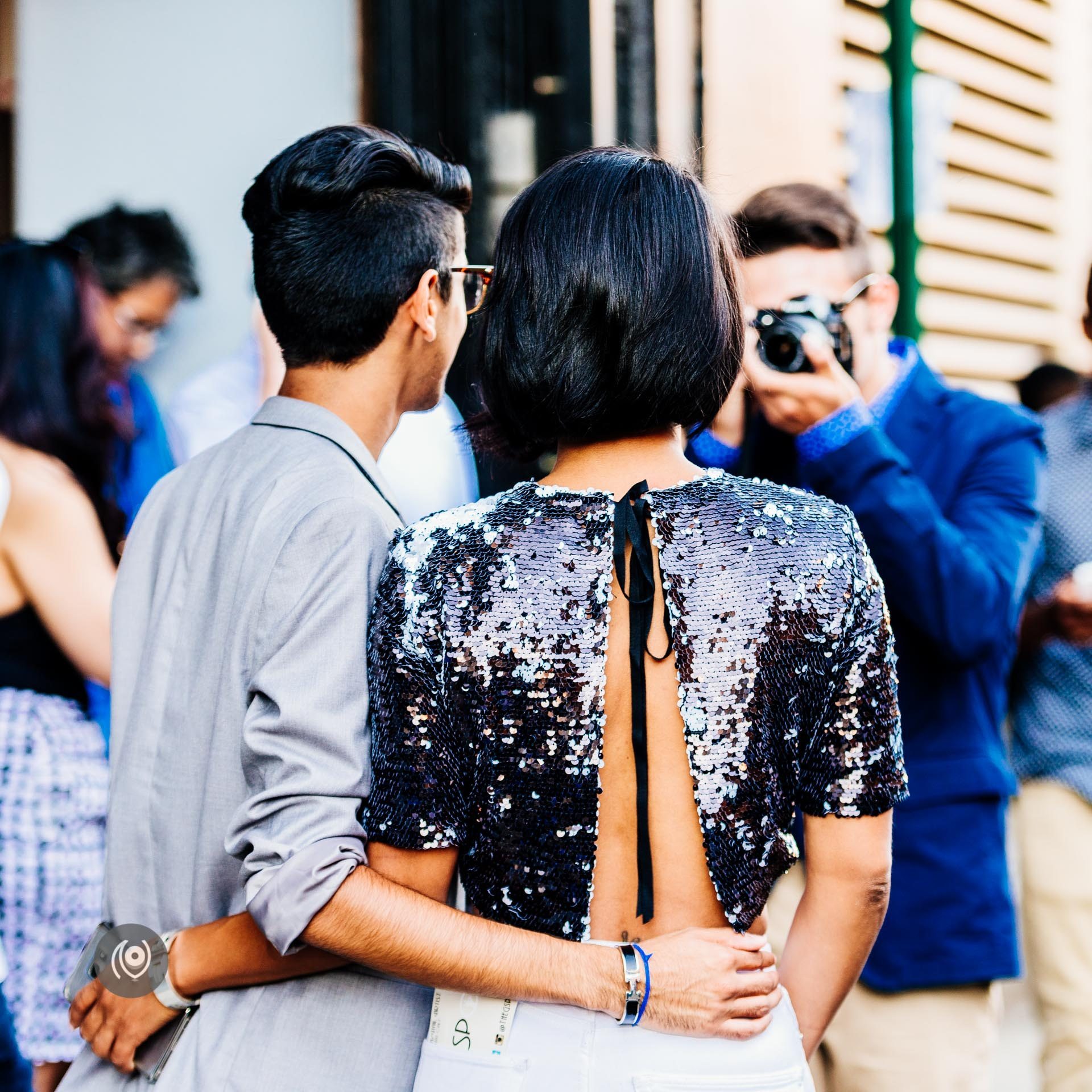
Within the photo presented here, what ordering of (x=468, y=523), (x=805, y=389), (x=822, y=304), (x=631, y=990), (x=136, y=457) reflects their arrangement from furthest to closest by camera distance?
(x=136, y=457) < (x=822, y=304) < (x=805, y=389) < (x=468, y=523) < (x=631, y=990)

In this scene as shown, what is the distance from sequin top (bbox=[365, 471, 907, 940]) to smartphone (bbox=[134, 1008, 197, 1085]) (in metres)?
0.41

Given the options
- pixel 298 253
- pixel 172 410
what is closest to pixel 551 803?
pixel 298 253

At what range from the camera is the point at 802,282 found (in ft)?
9.09

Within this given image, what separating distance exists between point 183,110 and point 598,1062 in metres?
3.75

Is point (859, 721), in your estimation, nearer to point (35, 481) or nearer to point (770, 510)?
point (770, 510)

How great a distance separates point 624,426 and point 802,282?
130 centimetres

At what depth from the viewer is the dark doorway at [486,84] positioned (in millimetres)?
3758

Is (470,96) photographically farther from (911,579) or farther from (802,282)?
(911,579)

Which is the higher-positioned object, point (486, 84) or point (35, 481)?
point (486, 84)

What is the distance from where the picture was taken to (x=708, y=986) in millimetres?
1482

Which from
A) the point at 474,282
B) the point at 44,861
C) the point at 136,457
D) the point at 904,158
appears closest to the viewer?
the point at 474,282

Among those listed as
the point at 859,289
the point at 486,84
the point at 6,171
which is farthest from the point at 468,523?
the point at 6,171

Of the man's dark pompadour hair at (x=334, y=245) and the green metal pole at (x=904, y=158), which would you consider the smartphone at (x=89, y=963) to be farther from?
the green metal pole at (x=904, y=158)

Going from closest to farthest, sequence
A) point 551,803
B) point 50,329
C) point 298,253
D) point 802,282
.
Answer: point 551,803, point 298,253, point 802,282, point 50,329
